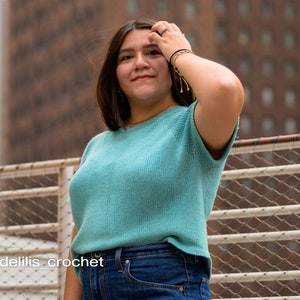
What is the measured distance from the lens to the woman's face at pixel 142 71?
2715mm

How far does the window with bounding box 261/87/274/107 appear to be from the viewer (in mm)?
64000

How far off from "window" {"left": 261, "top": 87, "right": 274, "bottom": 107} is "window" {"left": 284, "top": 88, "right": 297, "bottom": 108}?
0.95 meters

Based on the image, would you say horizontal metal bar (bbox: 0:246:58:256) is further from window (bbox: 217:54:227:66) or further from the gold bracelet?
window (bbox: 217:54:227:66)

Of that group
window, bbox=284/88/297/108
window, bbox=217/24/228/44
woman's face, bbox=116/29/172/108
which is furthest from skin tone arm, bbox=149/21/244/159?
window, bbox=217/24/228/44

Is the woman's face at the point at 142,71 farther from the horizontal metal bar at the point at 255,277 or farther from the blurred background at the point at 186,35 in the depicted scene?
the blurred background at the point at 186,35

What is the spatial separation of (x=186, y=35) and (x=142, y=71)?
59952mm

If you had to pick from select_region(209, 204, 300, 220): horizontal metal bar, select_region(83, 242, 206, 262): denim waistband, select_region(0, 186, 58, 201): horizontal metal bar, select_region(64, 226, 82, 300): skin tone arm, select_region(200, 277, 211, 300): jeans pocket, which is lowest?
select_region(209, 204, 300, 220): horizontal metal bar

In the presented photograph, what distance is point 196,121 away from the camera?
2.53 m

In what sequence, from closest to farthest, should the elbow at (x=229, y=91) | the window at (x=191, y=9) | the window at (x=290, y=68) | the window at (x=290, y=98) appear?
the elbow at (x=229, y=91), the window at (x=191, y=9), the window at (x=290, y=98), the window at (x=290, y=68)

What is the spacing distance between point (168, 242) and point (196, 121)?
1.08ft

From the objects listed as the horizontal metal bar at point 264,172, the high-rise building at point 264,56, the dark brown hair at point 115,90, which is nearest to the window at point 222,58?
the high-rise building at point 264,56

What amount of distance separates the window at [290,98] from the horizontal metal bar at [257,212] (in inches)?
2391

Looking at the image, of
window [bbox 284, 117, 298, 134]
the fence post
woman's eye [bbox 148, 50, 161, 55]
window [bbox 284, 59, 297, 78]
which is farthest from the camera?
window [bbox 284, 59, 297, 78]

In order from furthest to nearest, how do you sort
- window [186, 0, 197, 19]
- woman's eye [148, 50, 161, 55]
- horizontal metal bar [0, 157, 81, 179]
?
window [186, 0, 197, 19], horizontal metal bar [0, 157, 81, 179], woman's eye [148, 50, 161, 55]
